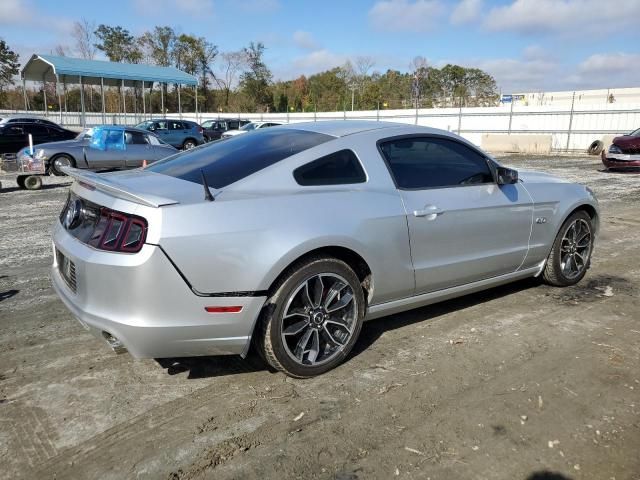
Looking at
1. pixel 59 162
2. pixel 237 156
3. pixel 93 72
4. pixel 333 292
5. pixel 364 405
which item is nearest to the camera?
pixel 364 405

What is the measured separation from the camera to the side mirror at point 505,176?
13.3ft

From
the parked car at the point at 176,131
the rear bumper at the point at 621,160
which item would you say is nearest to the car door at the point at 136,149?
the parked car at the point at 176,131

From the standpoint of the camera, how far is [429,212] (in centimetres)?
355

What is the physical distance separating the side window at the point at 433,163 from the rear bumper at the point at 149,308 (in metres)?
1.41

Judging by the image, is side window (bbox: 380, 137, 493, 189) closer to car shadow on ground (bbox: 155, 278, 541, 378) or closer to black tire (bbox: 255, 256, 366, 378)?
black tire (bbox: 255, 256, 366, 378)

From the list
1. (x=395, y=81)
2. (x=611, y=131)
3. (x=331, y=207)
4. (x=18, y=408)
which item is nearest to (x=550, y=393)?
(x=331, y=207)

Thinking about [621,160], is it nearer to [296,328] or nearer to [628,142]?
[628,142]

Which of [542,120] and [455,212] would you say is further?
[542,120]

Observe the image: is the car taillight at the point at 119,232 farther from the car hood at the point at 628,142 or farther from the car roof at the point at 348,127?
the car hood at the point at 628,142

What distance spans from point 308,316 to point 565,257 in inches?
114

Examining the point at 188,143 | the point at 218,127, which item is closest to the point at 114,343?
the point at 188,143

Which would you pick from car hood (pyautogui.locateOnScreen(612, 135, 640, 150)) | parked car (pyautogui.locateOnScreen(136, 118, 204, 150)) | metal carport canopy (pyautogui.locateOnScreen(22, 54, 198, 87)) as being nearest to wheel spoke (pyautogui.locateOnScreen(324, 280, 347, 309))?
car hood (pyautogui.locateOnScreen(612, 135, 640, 150))

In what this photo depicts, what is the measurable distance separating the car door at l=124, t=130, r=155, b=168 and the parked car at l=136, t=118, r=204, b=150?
7539mm

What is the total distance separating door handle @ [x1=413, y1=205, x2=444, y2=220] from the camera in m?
3.50
